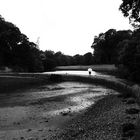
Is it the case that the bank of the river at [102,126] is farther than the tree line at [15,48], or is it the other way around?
the tree line at [15,48]

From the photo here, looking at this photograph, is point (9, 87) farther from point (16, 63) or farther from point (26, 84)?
point (16, 63)

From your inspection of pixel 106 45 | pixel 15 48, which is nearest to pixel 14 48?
pixel 15 48

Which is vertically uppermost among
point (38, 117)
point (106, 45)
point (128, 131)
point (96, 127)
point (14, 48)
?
point (106, 45)

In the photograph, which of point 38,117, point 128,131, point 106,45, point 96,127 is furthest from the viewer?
point 106,45

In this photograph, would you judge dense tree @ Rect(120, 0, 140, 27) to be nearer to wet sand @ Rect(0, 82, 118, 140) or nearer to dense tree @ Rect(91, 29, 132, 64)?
wet sand @ Rect(0, 82, 118, 140)

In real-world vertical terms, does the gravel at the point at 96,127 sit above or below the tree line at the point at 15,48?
below

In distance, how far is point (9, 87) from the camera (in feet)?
115

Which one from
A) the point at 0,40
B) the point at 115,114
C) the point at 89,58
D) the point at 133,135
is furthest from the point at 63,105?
the point at 89,58

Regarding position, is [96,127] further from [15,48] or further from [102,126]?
[15,48]

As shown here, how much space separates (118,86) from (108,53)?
5284cm

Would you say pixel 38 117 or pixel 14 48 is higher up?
pixel 14 48

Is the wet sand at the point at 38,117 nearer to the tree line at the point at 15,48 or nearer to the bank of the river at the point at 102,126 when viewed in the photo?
the bank of the river at the point at 102,126

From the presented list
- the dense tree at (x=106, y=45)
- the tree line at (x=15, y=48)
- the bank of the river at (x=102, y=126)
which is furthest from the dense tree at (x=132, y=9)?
the dense tree at (x=106, y=45)

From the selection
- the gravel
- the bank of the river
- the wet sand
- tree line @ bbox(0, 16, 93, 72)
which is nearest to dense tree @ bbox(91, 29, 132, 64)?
tree line @ bbox(0, 16, 93, 72)
